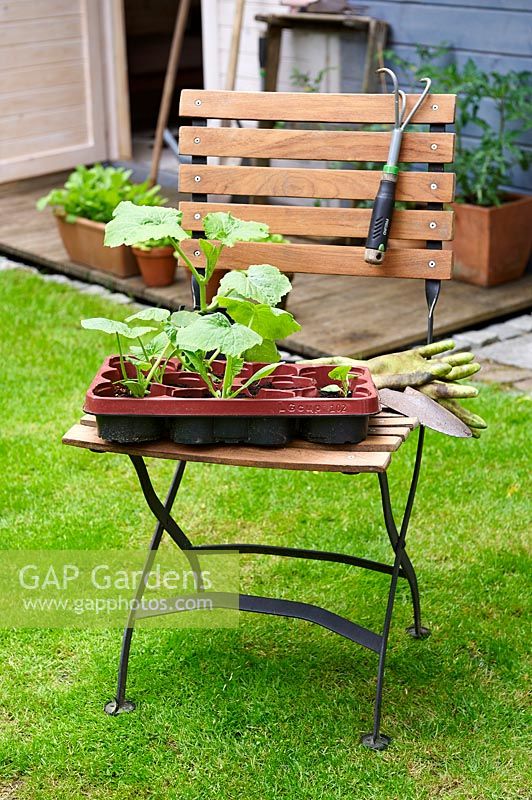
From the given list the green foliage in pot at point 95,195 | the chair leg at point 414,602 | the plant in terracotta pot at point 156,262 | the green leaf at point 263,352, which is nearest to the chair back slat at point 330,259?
the green leaf at point 263,352

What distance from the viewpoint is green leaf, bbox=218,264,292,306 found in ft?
7.13

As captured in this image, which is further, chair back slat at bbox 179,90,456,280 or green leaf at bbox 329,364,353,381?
chair back slat at bbox 179,90,456,280

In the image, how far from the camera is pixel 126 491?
3.38 meters

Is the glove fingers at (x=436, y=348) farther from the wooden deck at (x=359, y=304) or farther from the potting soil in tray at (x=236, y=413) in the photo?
the wooden deck at (x=359, y=304)

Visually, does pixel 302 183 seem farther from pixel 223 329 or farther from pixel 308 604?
pixel 308 604

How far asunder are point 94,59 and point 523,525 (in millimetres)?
4968

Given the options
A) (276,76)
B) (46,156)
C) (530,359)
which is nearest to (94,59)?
(46,156)

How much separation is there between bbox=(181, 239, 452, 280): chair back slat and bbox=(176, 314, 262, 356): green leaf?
678 millimetres

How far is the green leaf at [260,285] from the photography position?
7.13ft

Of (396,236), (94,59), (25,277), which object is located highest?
(396,236)

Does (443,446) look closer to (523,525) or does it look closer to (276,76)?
(523,525)

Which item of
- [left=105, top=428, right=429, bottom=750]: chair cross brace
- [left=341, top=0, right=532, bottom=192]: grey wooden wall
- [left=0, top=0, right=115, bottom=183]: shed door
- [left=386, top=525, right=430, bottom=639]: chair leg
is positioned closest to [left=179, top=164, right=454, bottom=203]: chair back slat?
[left=105, top=428, right=429, bottom=750]: chair cross brace

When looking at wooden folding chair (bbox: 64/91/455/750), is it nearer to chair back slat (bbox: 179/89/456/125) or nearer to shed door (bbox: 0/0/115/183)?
chair back slat (bbox: 179/89/456/125)

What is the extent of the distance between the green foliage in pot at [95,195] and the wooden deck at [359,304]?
0.89ft
